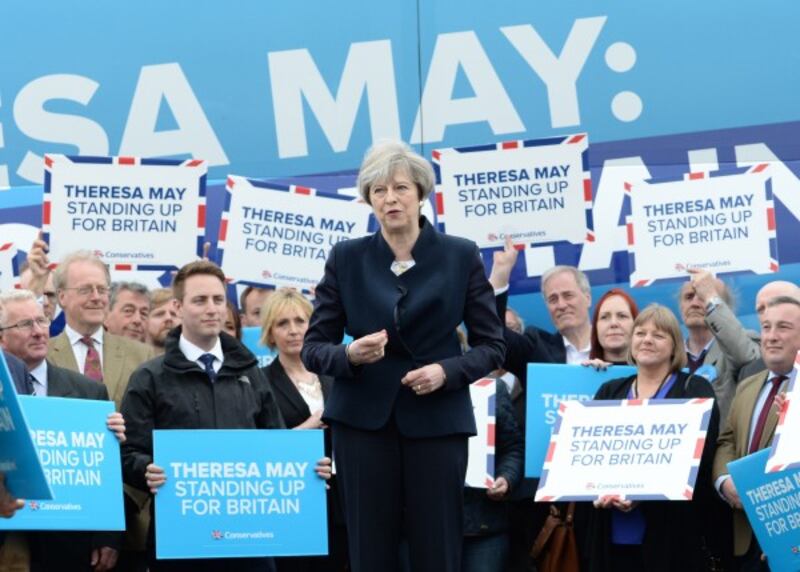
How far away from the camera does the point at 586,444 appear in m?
8.48

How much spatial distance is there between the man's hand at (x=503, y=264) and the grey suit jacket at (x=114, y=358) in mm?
1753

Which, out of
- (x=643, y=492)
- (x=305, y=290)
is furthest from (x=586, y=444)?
(x=305, y=290)

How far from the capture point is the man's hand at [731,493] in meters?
8.24

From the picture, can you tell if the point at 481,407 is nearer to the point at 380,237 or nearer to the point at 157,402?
the point at 157,402

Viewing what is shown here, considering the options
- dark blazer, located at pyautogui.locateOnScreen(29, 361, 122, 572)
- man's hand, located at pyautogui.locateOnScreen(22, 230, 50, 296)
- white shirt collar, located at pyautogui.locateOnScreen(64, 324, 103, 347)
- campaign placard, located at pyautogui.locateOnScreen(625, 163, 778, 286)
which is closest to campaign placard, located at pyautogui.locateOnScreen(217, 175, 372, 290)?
man's hand, located at pyautogui.locateOnScreen(22, 230, 50, 296)

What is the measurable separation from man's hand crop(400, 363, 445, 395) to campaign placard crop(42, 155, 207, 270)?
411 centimetres

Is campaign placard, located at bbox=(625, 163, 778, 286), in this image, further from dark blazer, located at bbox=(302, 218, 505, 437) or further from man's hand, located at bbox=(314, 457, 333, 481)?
dark blazer, located at bbox=(302, 218, 505, 437)

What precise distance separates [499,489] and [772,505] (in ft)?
4.87

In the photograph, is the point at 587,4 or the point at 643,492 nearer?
the point at 643,492

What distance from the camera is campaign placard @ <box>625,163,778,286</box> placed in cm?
978

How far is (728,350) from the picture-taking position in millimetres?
9078

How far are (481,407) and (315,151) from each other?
7.31 ft

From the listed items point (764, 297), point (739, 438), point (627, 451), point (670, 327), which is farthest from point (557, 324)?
point (739, 438)

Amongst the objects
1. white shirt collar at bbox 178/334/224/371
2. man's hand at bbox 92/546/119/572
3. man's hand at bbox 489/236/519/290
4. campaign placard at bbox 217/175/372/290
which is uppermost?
campaign placard at bbox 217/175/372/290
